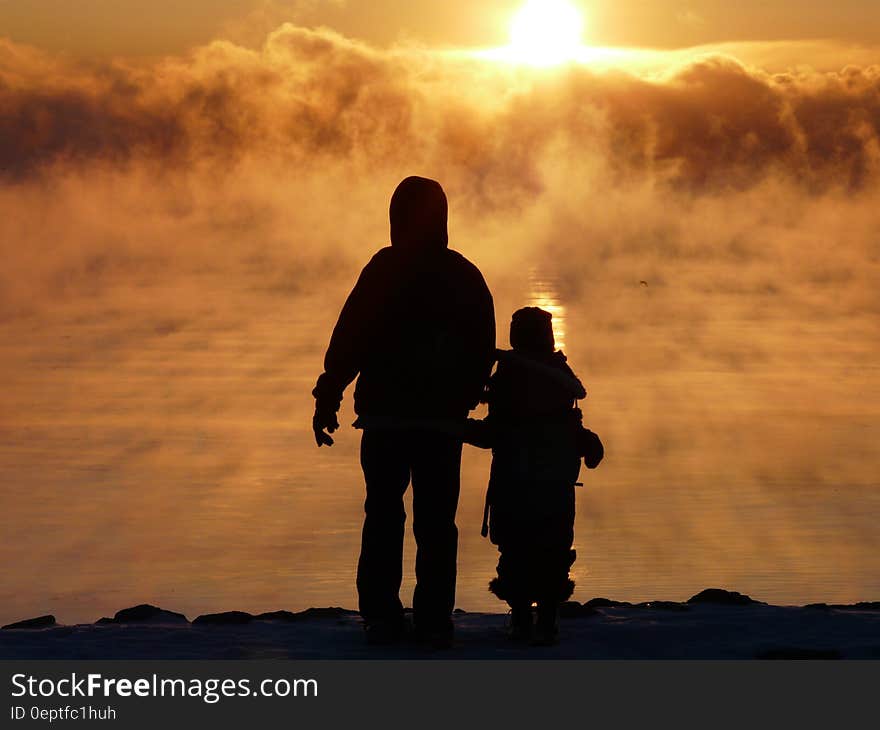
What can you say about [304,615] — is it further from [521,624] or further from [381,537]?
[521,624]

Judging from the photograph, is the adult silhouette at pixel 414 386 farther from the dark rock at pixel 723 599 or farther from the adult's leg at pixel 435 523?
the dark rock at pixel 723 599

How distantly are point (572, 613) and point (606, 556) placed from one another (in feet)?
17.7

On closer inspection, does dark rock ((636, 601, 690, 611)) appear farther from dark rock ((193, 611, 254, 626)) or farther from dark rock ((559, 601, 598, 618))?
dark rock ((193, 611, 254, 626))

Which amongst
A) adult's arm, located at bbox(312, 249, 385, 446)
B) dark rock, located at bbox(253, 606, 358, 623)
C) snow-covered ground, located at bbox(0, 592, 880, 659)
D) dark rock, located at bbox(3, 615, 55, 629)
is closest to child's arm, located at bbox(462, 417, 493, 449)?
adult's arm, located at bbox(312, 249, 385, 446)

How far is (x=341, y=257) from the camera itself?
64125mm

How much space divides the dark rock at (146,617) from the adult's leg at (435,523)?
1549 millimetres

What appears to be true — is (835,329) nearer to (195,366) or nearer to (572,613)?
(195,366)

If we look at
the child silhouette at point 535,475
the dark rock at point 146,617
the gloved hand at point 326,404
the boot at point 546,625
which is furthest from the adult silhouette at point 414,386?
the dark rock at point 146,617

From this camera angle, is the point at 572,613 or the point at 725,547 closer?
the point at 572,613

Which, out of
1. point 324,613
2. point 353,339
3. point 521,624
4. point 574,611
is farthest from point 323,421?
point 574,611

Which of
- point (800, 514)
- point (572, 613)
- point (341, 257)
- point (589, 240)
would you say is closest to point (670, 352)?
point (800, 514)

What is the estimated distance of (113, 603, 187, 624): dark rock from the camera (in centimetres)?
1093

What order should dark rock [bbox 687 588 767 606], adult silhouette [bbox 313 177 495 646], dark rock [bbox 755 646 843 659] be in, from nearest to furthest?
dark rock [bbox 755 646 843 659]
adult silhouette [bbox 313 177 495 646]
dark rock [bbox 687 588 767 606]
